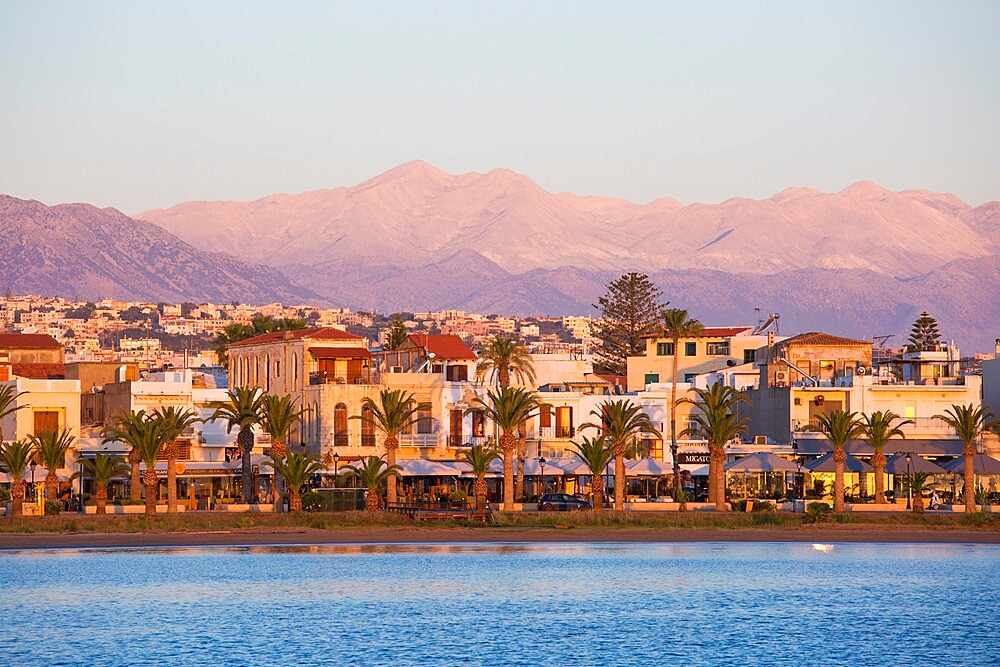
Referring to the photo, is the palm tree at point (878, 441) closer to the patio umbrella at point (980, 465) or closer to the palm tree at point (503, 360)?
the patio umbrella at point (980, 465)

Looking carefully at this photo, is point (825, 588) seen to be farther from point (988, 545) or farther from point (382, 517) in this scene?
point (382, 517)

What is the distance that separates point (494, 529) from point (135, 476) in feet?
52.3

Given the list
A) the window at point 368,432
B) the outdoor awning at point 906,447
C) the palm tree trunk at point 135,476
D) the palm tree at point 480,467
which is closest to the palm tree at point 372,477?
the palm tree at point 480,467

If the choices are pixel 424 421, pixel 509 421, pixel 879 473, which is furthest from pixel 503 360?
pixel 879 473

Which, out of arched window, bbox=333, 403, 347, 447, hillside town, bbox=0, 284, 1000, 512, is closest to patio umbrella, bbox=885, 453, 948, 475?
hillside town, bbox=0, 284, 1000, 512

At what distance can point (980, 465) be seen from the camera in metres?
75.7

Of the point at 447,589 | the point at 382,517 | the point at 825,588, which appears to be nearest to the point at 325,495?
the point at 382,517

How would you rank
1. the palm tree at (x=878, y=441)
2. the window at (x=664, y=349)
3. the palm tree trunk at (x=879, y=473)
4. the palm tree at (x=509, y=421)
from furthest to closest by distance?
the window at (x=664, y=349), the palm tree trunk at (x=879, y=473), the palm tree at (x=509, y=421), the palm tree at (x=878, y=441)

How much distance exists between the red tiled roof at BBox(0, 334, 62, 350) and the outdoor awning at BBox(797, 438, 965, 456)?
5054 centimetres

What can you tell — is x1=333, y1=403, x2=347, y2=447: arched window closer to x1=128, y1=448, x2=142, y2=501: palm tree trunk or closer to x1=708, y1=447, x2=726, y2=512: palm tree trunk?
x1=128, y1=448, x2=142, y2=501: palm tree trunk

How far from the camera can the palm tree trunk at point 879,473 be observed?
243ft

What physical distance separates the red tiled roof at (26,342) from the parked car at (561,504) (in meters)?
44.5

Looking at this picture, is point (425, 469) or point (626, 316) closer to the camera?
point (425, 469)

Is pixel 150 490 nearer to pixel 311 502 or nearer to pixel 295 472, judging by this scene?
pixel 295 472
